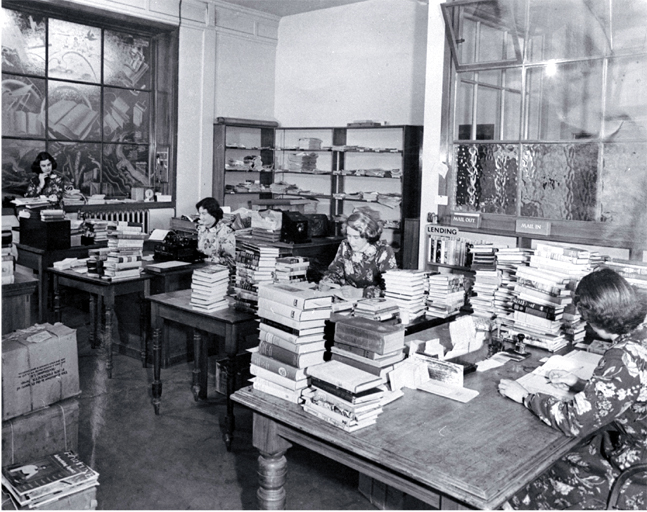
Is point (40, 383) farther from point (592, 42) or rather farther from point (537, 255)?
point (592, 42)

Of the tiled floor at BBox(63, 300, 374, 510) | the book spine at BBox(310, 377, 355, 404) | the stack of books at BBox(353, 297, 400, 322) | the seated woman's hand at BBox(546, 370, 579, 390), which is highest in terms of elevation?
the stack of books at BBox(353, 297, 400, 322)

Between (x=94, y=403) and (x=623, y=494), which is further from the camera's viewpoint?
(x=94, y=403)

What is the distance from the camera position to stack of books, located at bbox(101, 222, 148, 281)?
5.31m

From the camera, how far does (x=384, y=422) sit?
237 centimetres

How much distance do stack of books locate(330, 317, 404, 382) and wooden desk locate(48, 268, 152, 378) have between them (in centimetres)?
302

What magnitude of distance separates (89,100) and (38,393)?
18.7 feet

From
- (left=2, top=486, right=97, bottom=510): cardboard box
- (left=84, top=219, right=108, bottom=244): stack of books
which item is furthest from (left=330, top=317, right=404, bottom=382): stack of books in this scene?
(left=84, top=219, right=108, bottom=244): stack of books

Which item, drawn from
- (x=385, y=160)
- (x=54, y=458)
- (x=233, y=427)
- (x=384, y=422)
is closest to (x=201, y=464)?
(x=233, y=427)

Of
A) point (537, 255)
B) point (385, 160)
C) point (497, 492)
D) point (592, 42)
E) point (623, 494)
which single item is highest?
point (592, 42)

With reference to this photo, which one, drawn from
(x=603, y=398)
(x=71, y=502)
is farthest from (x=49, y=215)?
(x=603, y=398)

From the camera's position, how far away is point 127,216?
26.9 ft

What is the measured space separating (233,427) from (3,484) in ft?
4.85

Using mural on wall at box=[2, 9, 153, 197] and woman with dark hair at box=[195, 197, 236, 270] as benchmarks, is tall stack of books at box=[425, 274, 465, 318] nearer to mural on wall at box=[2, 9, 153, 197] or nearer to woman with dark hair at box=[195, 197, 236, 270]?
woman with dark hair at box=[195, 197, 236, 270]

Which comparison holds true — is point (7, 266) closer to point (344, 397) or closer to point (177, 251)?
point (177, 251)
